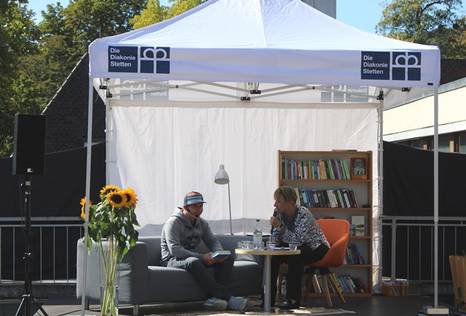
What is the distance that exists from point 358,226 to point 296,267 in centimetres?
199

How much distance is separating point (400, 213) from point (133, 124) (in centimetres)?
389

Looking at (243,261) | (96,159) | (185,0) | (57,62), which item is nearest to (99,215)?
(243,261)

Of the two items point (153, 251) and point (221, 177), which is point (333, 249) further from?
point (153, 251)

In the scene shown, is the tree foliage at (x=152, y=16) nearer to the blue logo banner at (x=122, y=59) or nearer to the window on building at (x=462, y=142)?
the window on building at (x=462, y=142)

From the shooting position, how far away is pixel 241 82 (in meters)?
7.48

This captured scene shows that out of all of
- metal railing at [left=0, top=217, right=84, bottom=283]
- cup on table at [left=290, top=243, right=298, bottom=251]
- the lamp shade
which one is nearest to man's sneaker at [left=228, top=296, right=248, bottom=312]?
cup on table at [left=290, top=243, right=298, bottom=251]

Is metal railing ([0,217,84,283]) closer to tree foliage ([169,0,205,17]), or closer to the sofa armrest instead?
the sofa armrest

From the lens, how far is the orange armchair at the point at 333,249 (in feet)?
29.8

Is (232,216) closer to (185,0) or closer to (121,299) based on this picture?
(121,299)

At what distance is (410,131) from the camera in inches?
797

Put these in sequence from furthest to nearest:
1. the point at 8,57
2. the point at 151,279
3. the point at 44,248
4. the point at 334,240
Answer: the point at 8,57 < the point at 44,248 < the point at 334,240 < the point at 151,279

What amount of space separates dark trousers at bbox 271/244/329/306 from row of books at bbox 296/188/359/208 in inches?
62.7

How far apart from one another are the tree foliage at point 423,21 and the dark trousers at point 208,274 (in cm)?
3501

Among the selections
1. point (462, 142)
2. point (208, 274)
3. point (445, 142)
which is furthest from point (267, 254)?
point (445, 142)
